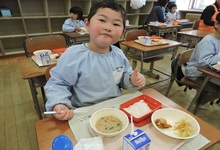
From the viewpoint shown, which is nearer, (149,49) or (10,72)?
(149,49)

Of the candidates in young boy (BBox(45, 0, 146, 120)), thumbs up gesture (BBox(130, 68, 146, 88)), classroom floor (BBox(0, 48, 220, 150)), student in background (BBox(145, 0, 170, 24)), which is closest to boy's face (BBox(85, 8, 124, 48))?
young boy (BBox(45, 0, 146, 120))

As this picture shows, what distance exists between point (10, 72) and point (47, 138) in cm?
295

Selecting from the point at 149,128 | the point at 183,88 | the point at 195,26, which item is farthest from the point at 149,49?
the point at 195,26

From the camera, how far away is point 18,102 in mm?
2117

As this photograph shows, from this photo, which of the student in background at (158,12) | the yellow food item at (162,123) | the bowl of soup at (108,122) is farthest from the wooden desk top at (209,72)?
the student in background at (158,12)

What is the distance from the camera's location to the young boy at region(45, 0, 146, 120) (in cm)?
80

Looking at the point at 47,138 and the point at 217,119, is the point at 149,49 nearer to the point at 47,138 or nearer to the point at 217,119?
the point at 217,119

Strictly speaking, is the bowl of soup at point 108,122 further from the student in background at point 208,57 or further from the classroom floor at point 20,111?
the student in background at point 208,57

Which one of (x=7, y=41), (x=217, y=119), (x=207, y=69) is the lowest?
(x=217, y=119)

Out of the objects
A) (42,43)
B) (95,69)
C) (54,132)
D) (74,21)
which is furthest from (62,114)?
(74,21)

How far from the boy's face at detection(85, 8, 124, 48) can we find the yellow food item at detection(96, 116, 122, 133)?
1.33 feet

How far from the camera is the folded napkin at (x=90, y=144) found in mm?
548

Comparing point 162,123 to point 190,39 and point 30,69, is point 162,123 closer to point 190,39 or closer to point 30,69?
point 30,69

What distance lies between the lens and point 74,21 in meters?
3.40
